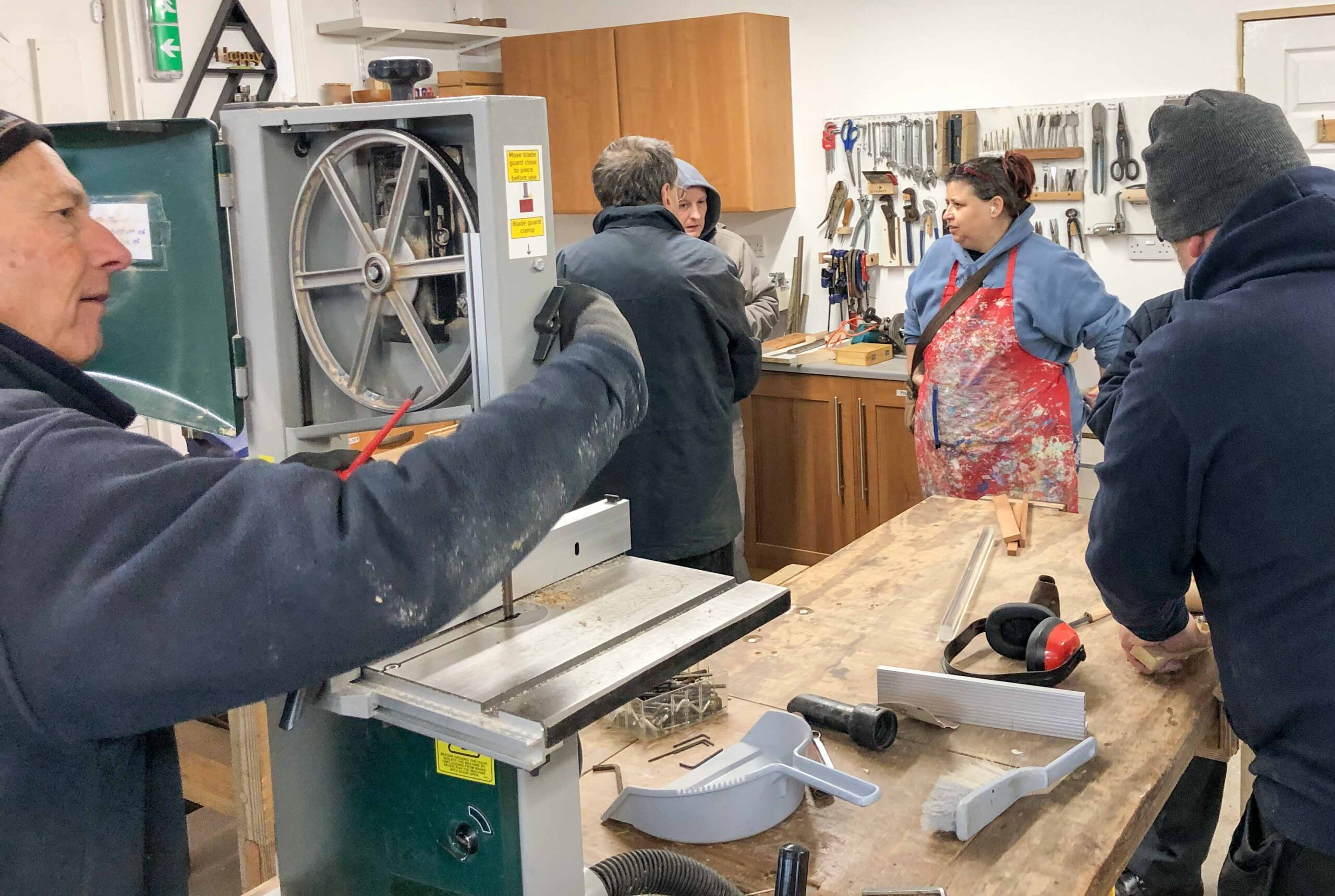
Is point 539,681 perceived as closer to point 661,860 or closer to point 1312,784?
point 661,860

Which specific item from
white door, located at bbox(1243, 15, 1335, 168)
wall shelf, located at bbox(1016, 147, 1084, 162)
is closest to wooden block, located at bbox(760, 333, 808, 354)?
wall shelf, located at bbox(1016, 147, 1084, 162)

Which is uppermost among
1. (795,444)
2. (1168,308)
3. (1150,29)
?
(1150,29)

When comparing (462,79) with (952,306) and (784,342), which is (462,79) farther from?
(952,306)

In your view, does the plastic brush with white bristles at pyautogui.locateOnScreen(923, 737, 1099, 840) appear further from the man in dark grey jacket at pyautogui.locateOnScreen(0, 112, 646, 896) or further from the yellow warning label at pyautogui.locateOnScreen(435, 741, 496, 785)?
the man in dark grey jacket at pyautogui.locateOnScreen(0, 112, 646, 896)

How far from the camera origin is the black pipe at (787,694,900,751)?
1581 mm

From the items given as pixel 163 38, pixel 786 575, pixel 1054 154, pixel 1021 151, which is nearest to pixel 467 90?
pixel 163 38

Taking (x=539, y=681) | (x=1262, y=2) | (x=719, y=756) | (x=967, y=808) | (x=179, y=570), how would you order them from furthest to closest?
(x=1262, y=2) < (x=719, y=756) < (x=967, y=808) < (x=539, y=681) < (x=179, y=570)

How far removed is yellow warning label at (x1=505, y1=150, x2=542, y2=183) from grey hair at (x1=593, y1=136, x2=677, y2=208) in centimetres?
184

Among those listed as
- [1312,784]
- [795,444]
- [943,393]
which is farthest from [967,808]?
[795,444]

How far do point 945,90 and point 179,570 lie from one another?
4.24m

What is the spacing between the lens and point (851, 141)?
474 cm

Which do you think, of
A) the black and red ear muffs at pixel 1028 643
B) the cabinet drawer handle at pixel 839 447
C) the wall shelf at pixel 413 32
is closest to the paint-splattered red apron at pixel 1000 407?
the cabinet drawer handle at pixel 839 447

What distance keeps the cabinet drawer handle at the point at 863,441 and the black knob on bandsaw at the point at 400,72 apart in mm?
3255

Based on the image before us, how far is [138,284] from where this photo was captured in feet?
4.03
